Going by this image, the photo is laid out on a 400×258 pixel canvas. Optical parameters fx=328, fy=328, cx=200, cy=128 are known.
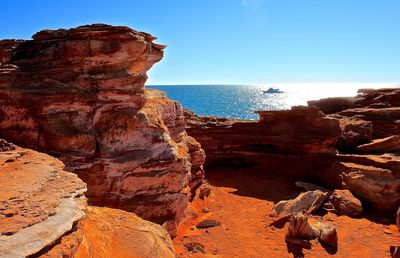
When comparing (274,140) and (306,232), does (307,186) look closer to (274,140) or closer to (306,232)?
(274,140)

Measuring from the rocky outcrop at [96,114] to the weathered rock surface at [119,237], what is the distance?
4193 millimetres

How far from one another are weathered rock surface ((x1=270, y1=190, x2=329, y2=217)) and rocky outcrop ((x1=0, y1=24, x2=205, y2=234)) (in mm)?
6061

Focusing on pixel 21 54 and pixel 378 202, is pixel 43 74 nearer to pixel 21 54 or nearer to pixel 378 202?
pixel 21 54

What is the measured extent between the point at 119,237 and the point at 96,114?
6358 mm

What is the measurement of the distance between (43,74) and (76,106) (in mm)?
1852

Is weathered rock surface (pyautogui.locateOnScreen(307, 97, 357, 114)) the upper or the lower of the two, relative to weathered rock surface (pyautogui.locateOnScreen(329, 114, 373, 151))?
upper

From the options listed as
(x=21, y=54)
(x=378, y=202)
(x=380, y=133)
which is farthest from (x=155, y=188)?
(x=380, y=133)

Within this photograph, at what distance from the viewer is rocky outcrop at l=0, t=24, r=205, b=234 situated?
11930mm

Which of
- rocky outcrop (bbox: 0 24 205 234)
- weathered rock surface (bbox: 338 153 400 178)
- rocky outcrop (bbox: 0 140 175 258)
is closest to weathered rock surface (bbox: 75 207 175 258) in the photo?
rocky outcrop (bbox: 0 140 175 258)

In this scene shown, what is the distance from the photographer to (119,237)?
7188 mm

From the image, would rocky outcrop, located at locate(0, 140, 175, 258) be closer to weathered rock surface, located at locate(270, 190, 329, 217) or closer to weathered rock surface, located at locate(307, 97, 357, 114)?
weathered rock surface, located at locate(270, 190, 329, 217)

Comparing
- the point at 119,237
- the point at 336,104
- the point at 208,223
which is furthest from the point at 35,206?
the point at 336,104

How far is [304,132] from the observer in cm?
2428

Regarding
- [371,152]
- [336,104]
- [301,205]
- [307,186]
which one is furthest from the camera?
[336,104]
